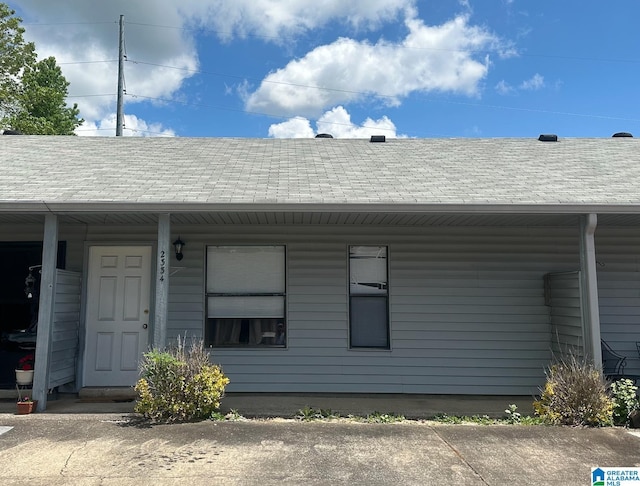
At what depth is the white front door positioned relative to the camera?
6.69 metres

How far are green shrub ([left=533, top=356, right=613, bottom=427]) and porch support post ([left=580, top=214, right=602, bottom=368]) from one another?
30cm

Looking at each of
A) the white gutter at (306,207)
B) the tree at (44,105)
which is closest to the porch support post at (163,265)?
the white gutter at (306,207)

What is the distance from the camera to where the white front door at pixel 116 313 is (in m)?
6.69

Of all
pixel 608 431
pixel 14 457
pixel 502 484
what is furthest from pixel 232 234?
pixel 608 431

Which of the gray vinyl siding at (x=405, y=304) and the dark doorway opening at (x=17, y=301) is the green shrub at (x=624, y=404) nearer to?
the gray vinyl siding at (x=405, y=304)

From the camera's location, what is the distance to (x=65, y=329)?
6.27 m

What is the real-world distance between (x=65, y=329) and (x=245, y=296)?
237cm

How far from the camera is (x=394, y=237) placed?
7.04 meters

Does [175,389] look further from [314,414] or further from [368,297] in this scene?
[368,297]

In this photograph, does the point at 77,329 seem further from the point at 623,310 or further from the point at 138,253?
the point at 623,310

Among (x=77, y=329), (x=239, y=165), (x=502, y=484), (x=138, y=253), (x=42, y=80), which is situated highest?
(x=42, y=80)

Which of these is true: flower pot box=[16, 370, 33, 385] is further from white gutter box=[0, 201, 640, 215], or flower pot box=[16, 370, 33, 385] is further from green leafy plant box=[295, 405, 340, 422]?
green leafy plant box=[295, 405, 340, 422]

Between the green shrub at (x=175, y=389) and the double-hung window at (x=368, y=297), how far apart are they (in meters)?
2.38

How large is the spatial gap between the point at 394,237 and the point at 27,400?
16.6 ft
